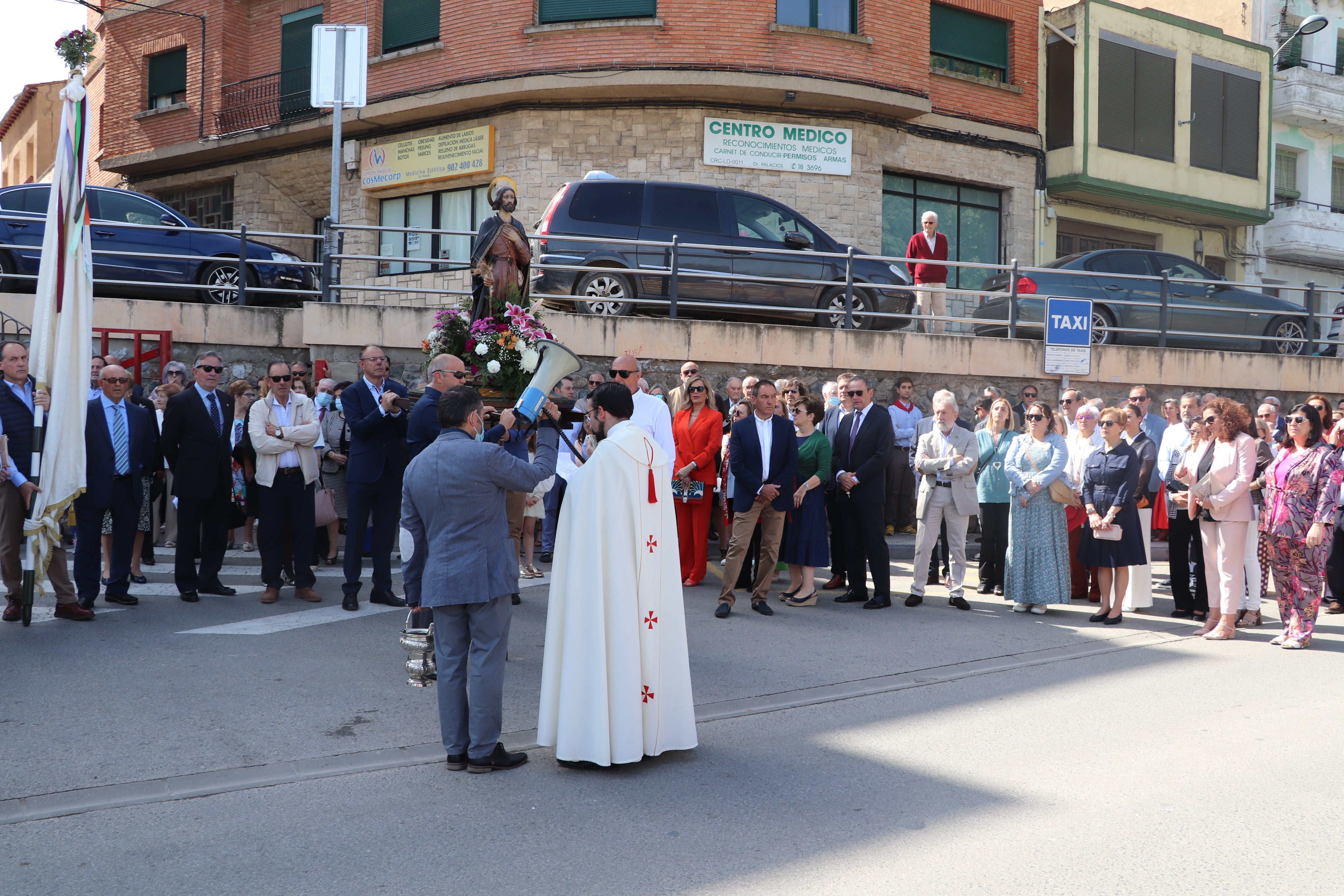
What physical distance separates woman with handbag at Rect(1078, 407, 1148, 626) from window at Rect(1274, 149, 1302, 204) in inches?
849

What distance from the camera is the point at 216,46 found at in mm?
23375

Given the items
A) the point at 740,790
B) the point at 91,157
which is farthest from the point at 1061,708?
the point at 91,157

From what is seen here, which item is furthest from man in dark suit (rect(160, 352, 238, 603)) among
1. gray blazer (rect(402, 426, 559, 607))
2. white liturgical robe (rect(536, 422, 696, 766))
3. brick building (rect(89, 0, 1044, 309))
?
brick building (rect(89, 0, 1044, 309))

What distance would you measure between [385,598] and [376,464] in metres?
1.11

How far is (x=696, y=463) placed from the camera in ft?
33.7

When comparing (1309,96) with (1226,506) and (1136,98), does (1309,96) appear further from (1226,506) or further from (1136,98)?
(1226,506)

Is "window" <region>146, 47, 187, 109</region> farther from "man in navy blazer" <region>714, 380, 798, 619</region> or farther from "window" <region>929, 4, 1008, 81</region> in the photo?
"man in navy blazer" <region>714, 380, 798, 619</region>

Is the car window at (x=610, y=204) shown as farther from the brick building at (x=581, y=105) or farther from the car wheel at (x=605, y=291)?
the brick building at (x=581, y=105)

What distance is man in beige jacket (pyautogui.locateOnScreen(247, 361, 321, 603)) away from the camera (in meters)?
9.12

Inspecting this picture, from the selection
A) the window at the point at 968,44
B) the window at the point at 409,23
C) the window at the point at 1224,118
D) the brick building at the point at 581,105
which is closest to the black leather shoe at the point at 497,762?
the brick building at the point at 581,105

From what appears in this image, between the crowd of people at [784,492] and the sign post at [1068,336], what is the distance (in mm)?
3844

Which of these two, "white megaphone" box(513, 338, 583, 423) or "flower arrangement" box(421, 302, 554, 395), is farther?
"flower arrangement" box(421, 302, 554, 395)

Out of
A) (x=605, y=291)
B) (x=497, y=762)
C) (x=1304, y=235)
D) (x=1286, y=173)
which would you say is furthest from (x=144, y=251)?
(x=1286, y=173)

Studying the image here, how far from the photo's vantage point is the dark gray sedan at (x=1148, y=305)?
16.1 metres
